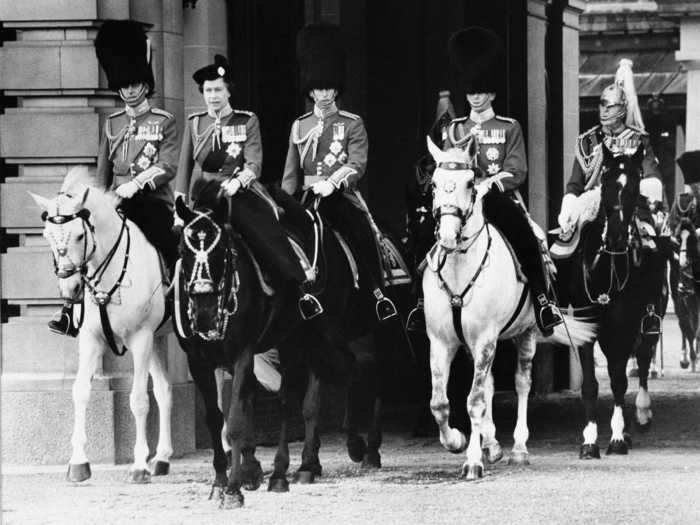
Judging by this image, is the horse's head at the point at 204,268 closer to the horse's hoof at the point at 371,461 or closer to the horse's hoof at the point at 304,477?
the horse's hoof at the point at 304,477

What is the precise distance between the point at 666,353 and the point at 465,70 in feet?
48.0

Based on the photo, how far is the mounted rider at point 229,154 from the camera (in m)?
14.9

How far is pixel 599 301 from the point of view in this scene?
17.9 m

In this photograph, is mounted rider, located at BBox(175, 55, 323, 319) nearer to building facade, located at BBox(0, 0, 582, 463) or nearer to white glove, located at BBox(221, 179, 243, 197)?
white glove, located at BBox(221, 179, 243, 197)

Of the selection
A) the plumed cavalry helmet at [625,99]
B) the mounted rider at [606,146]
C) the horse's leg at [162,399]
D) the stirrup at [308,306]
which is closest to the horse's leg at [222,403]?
the horse's leg at [162,399]

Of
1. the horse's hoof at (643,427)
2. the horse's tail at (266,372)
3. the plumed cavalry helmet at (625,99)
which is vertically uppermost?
the plumed cavalry helmet at (625,99)

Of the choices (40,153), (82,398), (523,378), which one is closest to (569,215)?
(523,378)

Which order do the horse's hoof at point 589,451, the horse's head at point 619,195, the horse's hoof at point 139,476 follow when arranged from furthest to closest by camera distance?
the horse's head at point 619,195 → the horse's hoof at point 589,451 → the horse's hoof at point 139,476

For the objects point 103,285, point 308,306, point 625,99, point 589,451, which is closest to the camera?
point 308,306

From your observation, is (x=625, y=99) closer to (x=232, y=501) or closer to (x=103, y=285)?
(x=103, y=285)

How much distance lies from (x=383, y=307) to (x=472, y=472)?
1727mm

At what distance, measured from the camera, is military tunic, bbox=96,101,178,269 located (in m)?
16.2

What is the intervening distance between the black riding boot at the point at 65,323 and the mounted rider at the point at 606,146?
426cm

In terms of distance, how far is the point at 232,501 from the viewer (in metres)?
14.0
